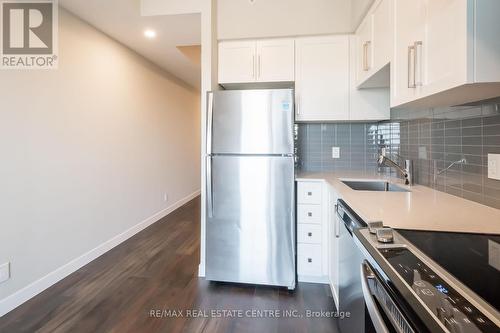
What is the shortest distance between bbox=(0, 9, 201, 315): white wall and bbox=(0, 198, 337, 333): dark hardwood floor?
0.29 meters

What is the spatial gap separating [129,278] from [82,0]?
2.47 metres

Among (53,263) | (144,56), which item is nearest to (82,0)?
(144,56)

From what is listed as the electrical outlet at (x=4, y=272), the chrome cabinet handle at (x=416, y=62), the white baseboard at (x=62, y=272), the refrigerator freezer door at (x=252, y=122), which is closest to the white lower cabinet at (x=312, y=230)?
the refrigerator freezer door at (x=252, y=122)

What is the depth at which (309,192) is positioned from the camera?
238 centimetres

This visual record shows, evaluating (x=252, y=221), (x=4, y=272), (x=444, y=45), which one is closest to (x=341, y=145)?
(x=252, y=221)

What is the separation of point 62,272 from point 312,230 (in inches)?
89.2

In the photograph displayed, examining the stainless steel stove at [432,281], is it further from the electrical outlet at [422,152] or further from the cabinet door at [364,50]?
the cabinet door at [364,50]

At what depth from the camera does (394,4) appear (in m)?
1.66

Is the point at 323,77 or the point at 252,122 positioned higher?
the point at 323,77

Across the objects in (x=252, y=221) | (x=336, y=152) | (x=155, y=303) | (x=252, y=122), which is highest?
(x=252, y=122)

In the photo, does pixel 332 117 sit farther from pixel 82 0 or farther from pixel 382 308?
pixel 82 0

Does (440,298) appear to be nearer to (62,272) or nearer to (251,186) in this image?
(251,186)

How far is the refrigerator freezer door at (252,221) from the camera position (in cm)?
230

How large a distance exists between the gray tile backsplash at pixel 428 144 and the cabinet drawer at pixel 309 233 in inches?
30.3
